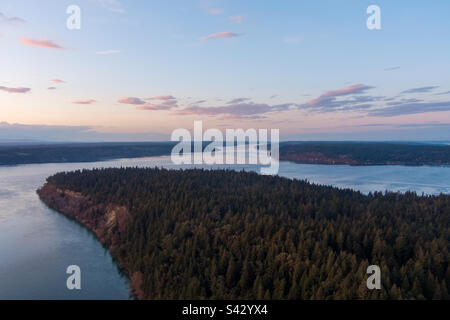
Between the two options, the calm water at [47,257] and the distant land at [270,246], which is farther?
the calm water at [47,257]

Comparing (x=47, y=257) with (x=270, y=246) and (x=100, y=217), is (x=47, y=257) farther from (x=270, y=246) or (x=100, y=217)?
(x=270, y=246)

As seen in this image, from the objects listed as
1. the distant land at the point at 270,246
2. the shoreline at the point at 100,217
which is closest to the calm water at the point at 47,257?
the shoreline at the point at 100,217

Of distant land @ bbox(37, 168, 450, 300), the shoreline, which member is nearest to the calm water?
the shoreline

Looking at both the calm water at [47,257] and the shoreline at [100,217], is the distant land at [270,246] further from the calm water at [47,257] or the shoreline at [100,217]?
the calm water at [47,257]

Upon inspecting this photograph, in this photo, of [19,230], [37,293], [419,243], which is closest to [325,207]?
[419,243]

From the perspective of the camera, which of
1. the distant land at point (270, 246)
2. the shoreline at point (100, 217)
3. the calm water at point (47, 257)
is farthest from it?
the shoreline at point (100, 217)
